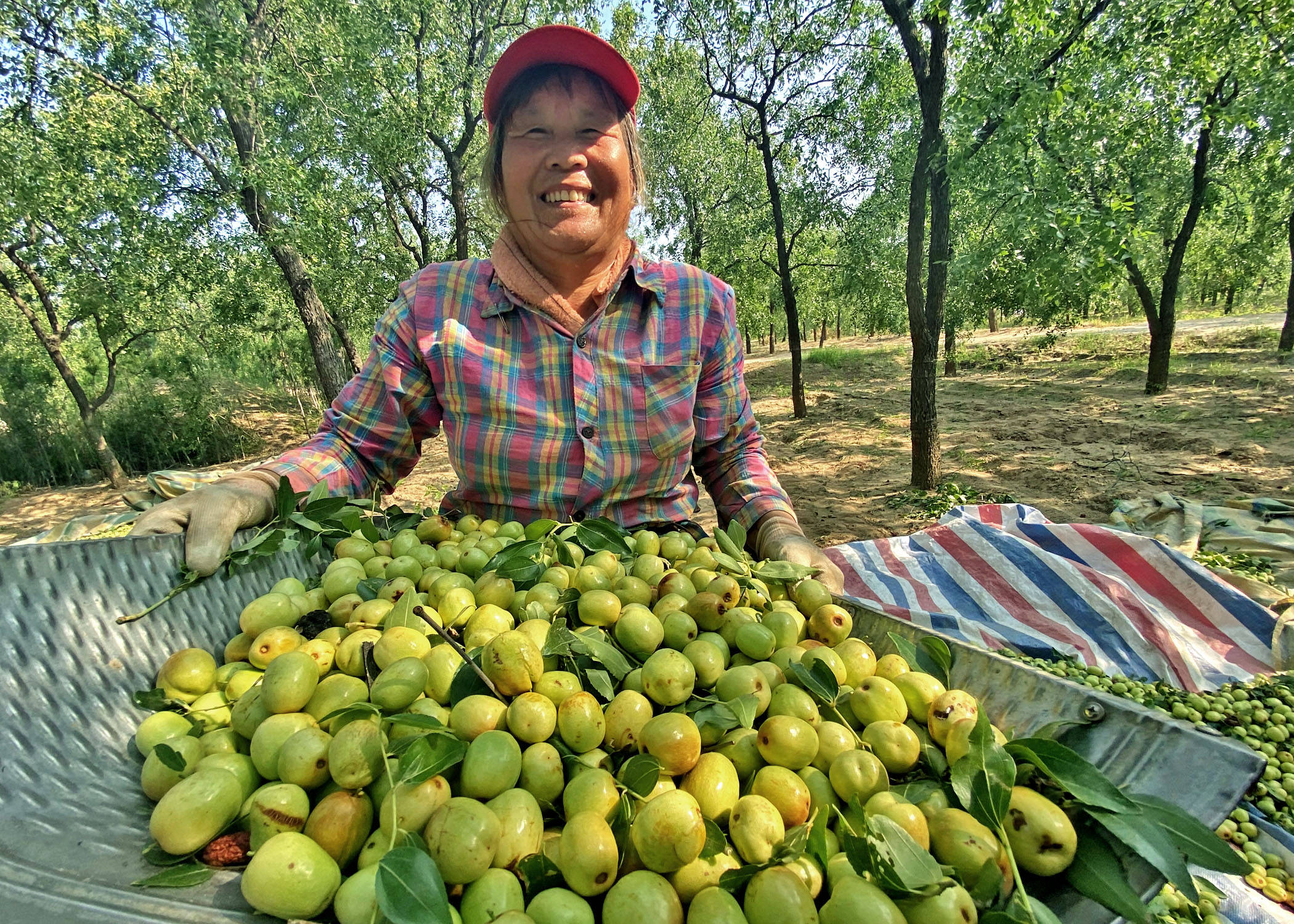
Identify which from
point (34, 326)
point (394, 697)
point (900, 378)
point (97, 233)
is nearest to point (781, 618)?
point (394, 697)

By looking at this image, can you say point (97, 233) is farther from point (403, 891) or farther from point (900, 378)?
point (900, 378)

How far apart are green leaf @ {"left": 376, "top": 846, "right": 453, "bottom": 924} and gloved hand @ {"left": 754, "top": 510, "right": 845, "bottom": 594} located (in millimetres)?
1340

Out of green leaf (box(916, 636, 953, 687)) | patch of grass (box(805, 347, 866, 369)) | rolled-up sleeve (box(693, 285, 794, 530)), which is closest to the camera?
green leaf (box(916, 636, 953, 687))

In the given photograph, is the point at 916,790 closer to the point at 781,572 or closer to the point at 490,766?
the point at 781,572

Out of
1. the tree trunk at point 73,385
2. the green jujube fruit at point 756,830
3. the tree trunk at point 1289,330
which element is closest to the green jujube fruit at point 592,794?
the green jujube fruit at point 756,830

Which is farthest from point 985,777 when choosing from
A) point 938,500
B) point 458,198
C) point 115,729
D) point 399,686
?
point 458,198

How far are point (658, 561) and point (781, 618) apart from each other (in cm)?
45

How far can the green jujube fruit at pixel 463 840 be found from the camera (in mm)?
895

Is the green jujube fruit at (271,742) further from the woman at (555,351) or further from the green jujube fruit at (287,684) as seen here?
the woman at (555,351)

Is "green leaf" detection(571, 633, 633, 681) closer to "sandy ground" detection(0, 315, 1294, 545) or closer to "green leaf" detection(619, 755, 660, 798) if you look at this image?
"green leaf" detection(619, 755, 660, 798)

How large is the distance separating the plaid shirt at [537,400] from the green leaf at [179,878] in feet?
5.13

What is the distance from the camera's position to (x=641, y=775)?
1032 mm

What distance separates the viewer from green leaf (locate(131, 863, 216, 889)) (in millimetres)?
811

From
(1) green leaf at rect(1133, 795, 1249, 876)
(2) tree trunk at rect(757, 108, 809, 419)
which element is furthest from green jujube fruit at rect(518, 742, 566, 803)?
(2) tree trunk at rect(757, 108, 809, 419)
